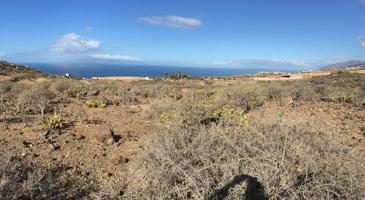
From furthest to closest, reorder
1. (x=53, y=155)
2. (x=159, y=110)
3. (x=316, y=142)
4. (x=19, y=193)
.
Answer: (x=159, y=110), (x=53, y=155), (x=316, y=142), (x=19, y=193)

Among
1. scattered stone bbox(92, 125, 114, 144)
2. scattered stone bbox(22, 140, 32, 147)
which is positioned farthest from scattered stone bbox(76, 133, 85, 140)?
scattered stone bbox(22, 140, 32, 147)

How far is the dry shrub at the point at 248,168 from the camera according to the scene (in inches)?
201

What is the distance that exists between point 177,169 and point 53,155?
3.55 metres

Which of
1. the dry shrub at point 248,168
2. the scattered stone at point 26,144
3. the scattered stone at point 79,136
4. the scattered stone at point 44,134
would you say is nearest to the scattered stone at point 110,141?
the scattered stone at point 79,136

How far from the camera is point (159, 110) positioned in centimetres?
1198

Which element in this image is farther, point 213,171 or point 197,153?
point 197,153

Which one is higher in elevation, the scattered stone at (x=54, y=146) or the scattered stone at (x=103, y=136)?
the scattered stone at (x=103, y=136)

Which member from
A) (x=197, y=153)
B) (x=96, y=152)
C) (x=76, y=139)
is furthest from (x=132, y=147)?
(x=197, y=153)

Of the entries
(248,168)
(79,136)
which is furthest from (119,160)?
(248,168)

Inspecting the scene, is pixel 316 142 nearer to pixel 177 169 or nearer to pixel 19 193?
pixel 177 169

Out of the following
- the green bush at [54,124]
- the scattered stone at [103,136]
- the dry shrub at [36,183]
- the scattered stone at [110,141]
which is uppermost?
the green bush at [54,124]

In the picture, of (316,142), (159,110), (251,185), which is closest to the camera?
(251,185)

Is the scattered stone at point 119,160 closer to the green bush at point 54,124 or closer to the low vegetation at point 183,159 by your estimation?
the low vegetation at point 183,159

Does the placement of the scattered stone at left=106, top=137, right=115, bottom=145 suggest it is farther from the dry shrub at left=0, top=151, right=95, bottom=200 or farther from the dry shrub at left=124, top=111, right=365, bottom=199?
the dry shrub at left=124, top=111, right=365, bottom=199
